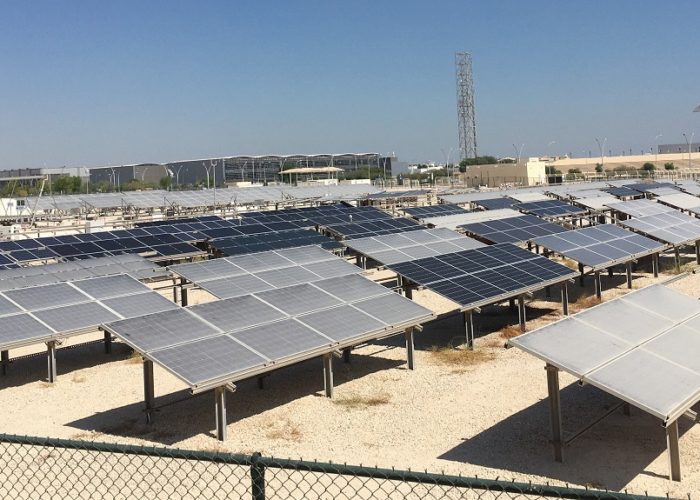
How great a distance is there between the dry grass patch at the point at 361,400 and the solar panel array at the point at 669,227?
59.4 ft

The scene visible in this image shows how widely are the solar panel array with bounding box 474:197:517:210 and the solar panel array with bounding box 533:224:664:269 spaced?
1666cm

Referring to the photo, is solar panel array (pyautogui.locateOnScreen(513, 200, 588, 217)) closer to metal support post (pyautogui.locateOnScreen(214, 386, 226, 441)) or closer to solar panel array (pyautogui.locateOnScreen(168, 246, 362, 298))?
solar panel array (pyautogui.locateOnScreen(168, 246, 362, 298))

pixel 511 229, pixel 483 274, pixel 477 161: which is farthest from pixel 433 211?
pixel 477 161

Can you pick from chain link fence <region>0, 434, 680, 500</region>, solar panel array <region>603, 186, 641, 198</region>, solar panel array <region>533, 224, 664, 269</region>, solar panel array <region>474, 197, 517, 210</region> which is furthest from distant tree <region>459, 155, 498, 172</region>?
chain link fence <region>0, 434, 680, 500</region>

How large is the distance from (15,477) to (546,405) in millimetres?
9164

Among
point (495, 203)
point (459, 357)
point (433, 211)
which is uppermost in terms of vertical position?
point (495, 203)

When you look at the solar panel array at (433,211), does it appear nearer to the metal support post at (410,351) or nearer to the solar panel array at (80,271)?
the solar panel array at (80,271)

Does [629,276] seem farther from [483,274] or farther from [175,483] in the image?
[175,483]

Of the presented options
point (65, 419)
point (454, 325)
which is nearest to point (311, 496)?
point (65, 419)

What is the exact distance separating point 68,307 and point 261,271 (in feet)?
17.7

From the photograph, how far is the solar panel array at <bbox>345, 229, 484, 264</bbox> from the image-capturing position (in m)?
22.8

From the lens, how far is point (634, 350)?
1162cm

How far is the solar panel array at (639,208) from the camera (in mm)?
33875

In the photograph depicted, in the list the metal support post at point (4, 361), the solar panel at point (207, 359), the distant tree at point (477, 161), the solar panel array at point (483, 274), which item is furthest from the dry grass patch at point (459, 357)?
Result: the distant tree at point (477, 161)
